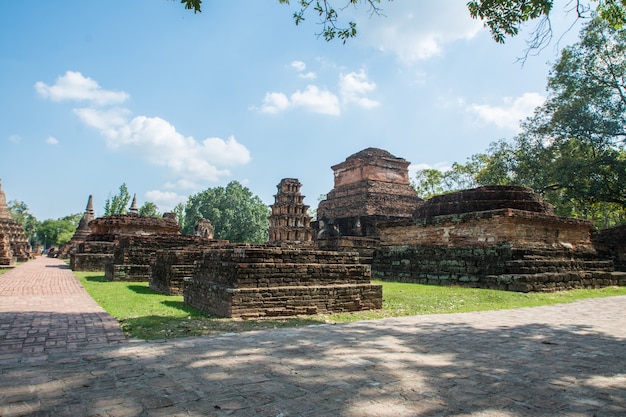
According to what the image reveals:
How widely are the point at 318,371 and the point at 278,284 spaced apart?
2955mm

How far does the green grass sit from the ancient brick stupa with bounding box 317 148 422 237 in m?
15.7

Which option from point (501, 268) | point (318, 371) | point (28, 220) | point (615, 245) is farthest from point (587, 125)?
point (28, 220)

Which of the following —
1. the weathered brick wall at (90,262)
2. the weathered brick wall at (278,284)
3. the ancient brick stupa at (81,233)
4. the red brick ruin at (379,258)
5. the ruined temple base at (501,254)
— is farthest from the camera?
the ancient brick stupa at (81,233)

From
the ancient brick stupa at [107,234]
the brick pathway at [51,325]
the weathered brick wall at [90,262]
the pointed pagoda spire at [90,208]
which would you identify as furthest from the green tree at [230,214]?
the brick pathway at [51,325]

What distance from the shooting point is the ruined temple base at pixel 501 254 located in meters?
10.5

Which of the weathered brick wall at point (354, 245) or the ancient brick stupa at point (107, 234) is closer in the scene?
the weathered brick wall at point (354, 245)

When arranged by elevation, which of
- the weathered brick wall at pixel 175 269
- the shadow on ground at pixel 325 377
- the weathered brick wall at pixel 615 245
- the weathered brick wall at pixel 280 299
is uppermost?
the weathered brick wall at pixel 615 245

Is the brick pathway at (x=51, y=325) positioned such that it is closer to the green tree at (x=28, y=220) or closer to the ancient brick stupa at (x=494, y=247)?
the ancient brick stupa at (x=494, y=247)

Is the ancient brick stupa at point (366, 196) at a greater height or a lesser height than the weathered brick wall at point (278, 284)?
greater

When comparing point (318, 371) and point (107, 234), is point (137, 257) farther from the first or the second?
point (318, 371)

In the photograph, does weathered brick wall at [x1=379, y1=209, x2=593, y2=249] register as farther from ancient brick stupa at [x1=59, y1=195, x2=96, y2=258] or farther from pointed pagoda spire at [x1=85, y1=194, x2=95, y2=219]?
pointed pagoda spire at [x1=85, y1=194, x2=95, y2=219]

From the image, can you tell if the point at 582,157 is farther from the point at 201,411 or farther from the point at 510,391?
the point at 201,411

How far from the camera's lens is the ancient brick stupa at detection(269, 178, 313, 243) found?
33406 millimetres

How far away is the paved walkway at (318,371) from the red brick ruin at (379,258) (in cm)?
124
